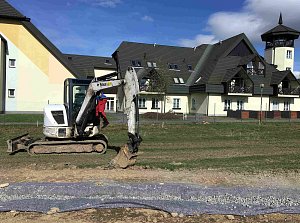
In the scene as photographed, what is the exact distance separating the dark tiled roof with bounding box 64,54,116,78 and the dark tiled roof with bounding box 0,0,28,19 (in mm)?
23983

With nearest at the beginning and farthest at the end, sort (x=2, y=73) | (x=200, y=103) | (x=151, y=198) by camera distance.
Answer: (x=151, y=198) < (x=2, y=73) < (x=200, y=103)

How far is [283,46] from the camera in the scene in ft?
217

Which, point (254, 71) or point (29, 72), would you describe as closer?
point (29, 72)

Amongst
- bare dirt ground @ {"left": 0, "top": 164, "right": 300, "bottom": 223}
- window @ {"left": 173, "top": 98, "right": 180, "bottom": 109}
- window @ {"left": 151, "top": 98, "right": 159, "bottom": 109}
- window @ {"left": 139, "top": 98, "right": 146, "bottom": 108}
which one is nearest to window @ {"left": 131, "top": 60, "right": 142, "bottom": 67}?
window @ {"left": 139, "top": 98, "right": 146, "bottom": 108}

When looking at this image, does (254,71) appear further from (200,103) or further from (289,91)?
(200,103)

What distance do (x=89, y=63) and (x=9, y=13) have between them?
29.7 metres

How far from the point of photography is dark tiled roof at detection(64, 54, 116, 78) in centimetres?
6700

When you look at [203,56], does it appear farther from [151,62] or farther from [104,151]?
[104,151]

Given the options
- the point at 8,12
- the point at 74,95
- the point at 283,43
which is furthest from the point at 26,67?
the point at 283,43

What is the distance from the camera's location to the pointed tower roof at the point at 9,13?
40.6 m

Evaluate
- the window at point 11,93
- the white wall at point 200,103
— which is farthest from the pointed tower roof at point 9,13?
the white wall at point 200,103

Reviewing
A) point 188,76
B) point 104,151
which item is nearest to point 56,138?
point 104,151

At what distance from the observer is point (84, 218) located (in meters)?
6.41

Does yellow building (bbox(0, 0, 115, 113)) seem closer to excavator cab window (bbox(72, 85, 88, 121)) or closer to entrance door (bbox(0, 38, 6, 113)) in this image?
entrance door (bbox(0, 38, 6, 113))
